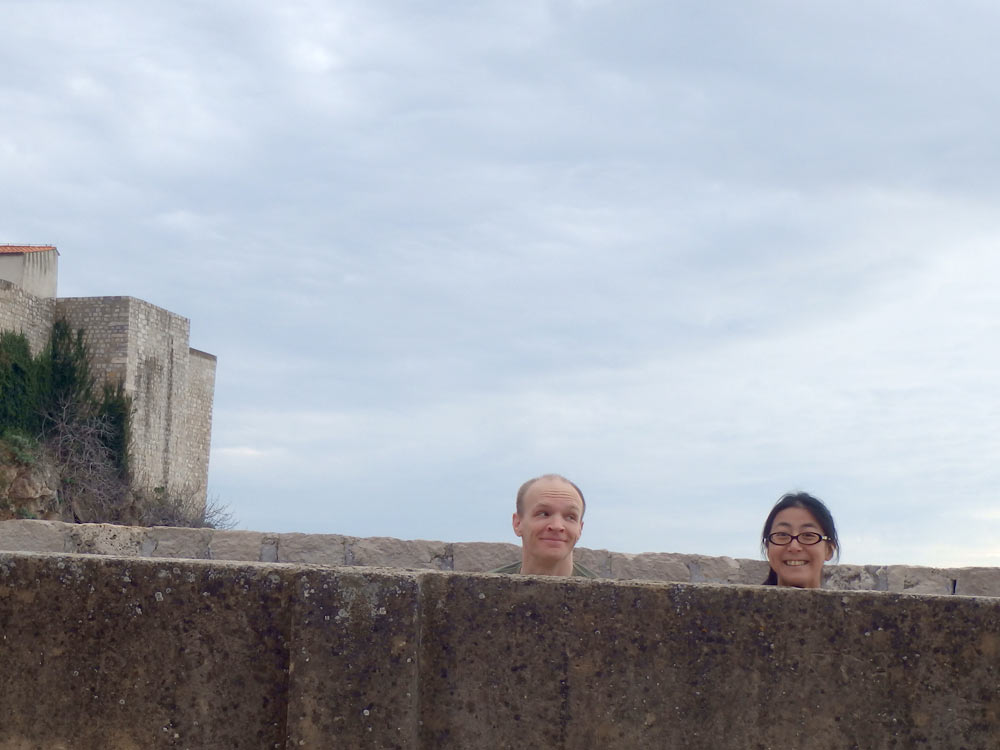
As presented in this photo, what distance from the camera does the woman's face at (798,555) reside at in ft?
11.8

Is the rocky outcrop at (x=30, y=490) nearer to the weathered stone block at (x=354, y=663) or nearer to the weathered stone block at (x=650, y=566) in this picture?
the weathered stone block at (x=650, y=566)

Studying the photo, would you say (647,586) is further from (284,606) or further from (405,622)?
(284,606)

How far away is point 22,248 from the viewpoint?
30797 millimetres

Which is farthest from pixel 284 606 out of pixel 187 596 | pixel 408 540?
pixel 408 540

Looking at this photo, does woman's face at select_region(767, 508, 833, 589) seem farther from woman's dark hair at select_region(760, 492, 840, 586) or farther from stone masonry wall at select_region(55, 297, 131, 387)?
stone masonry wall at select_region(55, 297, 131, 387)

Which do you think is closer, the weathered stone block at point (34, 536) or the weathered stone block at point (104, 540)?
the weathered stone block at point (104, 540)

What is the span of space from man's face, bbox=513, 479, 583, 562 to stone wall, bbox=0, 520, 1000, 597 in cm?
378

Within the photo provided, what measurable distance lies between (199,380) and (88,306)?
4691mm

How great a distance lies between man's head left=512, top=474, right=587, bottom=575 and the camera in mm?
3801

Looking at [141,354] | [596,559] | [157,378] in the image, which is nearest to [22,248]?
[141,354]

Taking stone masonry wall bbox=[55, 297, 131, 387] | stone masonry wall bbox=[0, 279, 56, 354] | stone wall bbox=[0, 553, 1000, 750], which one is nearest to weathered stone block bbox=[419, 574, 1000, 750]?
stone wall bbox=[0, 553, 1000, 750]

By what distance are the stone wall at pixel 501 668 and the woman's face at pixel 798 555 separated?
1.16 meters

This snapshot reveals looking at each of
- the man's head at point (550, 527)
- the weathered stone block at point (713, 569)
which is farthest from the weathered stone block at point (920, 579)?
the man's head at point (550, 527)

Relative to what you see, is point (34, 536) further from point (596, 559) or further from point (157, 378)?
point (157, 378)
